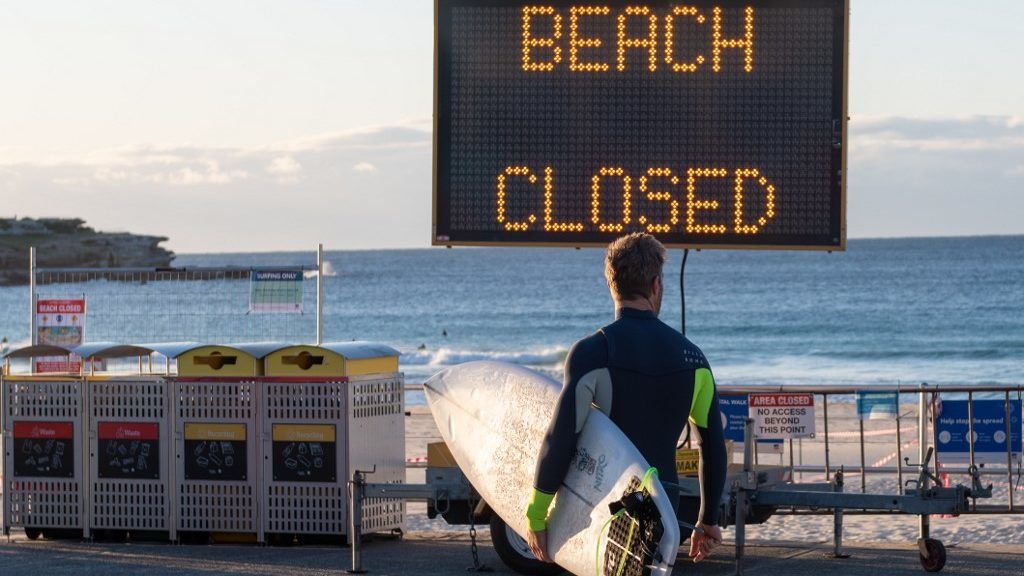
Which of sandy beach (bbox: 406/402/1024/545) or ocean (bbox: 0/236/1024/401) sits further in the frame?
ocean (bbox: 0/236/1024/401)

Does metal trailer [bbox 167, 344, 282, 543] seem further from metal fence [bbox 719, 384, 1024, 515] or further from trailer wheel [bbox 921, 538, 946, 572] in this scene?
trailer wheel [bbox 921, 538, 946, 572]

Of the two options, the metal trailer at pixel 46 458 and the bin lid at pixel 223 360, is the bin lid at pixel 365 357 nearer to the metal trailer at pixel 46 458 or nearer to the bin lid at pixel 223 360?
the bin lid at pixel 223 360

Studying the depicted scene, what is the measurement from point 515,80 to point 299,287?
8.82 feet

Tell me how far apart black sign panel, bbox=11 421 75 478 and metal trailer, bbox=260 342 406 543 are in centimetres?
155

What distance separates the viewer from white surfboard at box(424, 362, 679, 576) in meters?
5.85

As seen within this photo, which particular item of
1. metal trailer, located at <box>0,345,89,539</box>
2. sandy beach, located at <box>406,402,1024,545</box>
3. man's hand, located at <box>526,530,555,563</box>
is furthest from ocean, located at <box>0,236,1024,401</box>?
man's hand, located at <box>526,530,555,563</box>

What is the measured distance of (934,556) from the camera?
9883 millimetres

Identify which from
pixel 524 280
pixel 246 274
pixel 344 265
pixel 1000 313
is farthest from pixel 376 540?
pixel 344 265

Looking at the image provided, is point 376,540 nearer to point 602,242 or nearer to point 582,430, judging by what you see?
point 602,242

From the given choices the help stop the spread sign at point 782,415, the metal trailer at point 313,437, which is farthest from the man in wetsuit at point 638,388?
the help stop the spread sign at point 782,415

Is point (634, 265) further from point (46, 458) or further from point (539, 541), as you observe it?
point (46, 458)

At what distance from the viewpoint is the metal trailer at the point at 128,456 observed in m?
11.4

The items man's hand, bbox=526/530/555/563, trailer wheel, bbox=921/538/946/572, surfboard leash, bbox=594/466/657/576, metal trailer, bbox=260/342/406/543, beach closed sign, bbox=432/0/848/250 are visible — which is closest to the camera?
surfboard leash, bbox=594/466/657/576

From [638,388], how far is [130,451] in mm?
6529
